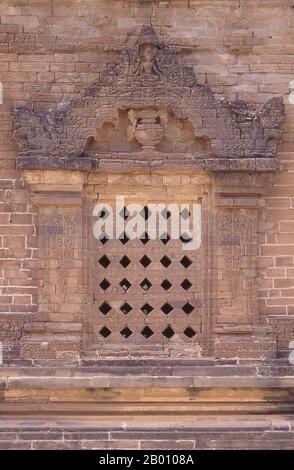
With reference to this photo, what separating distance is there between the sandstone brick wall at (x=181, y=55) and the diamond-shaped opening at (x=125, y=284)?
113 cm

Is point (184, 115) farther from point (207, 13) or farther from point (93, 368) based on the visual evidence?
point (93, 368)

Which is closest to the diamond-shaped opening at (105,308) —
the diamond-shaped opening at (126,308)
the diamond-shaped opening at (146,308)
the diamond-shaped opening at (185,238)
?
the diamond-shaped opening at (126,308)

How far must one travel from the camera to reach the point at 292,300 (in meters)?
11.2

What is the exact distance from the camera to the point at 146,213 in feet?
37.5

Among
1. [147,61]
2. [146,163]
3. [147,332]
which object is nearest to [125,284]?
[147,332]

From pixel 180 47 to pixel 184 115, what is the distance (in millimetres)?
715

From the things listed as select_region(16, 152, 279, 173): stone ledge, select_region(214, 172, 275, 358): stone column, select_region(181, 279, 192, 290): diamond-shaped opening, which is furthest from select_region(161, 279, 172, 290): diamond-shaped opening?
select_region(16, 152, 279, 173): stone ledge

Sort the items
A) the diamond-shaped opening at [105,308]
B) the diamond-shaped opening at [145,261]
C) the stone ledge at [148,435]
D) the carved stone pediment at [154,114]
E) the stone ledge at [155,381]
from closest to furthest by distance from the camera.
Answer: the stone ledge at [148,435] → the stone ledge at [155,381] → the carved stone pediment at [154,114] → the diamond-shaped opening at [105,308] → the diamond-shaped opening at [145,261]

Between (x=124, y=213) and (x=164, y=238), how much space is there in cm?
48

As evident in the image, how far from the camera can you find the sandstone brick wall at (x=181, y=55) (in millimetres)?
11234

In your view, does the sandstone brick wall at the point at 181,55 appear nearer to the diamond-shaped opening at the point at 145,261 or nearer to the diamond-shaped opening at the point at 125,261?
the diamond-shaped opening at the point at 125,261

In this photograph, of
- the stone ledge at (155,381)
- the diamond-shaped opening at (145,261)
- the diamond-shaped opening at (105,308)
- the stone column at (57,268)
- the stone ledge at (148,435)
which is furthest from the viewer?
the diamond-shaped opening at (145,261)

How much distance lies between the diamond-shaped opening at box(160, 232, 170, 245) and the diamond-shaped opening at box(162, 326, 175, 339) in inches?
34.3

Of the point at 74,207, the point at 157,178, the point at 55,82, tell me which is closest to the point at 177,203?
the point at 157,178
